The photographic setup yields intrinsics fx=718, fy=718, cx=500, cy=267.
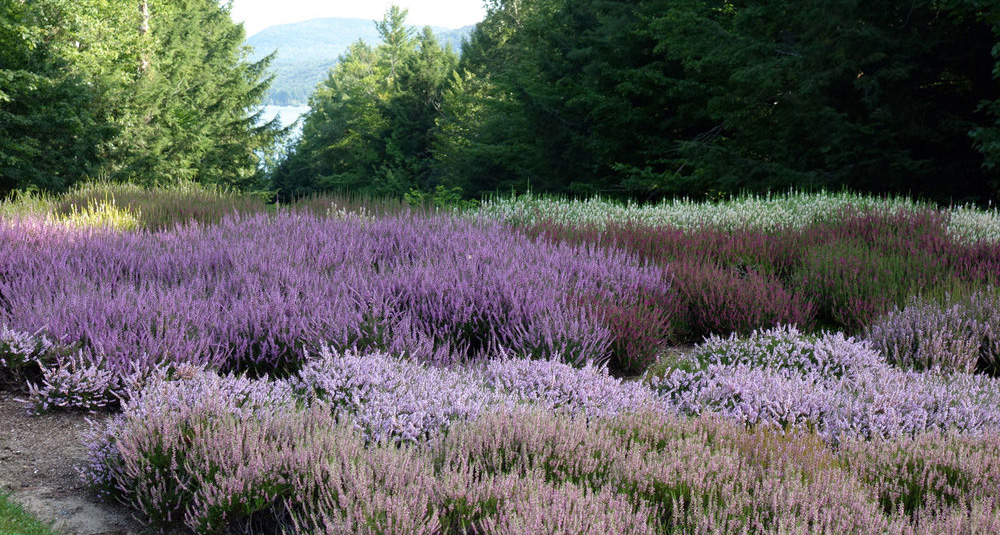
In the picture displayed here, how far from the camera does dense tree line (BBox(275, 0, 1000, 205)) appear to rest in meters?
13.7

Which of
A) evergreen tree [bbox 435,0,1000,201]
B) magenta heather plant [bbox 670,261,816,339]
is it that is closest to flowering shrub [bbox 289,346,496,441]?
magenta heather plant [bbox 670,261,816,339]

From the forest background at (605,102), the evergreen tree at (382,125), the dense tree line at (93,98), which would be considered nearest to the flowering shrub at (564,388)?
the forest background at (605,102)

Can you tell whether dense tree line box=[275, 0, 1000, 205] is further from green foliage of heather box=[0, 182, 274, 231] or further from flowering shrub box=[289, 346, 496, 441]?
flowering shrub box=[289, 346, 496, 441]

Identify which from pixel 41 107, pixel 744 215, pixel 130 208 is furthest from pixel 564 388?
pixel 41 107

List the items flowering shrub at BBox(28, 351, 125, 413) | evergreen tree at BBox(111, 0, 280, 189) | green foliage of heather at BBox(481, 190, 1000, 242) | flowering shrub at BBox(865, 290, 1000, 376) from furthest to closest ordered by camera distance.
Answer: evergreen tree at BBox(111, 0, 280, 189), green foliage of heather at BBox(481, 190, 1000, 242), flowering shrub at BBox(865, 290, 1000, 376), flowering shrub at BBox(28, 351, 125, 413)

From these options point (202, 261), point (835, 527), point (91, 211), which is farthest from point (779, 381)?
point (91, 211)

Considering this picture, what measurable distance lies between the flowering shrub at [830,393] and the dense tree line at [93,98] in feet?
74.9

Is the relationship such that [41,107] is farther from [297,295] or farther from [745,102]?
[297,295]

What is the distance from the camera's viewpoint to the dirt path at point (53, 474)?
2.71 m

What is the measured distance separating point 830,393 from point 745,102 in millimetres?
15043

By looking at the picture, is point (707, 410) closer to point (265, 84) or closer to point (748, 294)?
point (748, 294)

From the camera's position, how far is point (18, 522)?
2.48 metres

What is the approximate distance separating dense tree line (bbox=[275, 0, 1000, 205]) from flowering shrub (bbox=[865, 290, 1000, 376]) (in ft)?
26.0

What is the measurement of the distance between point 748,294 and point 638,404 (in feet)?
Answer: 8.05
